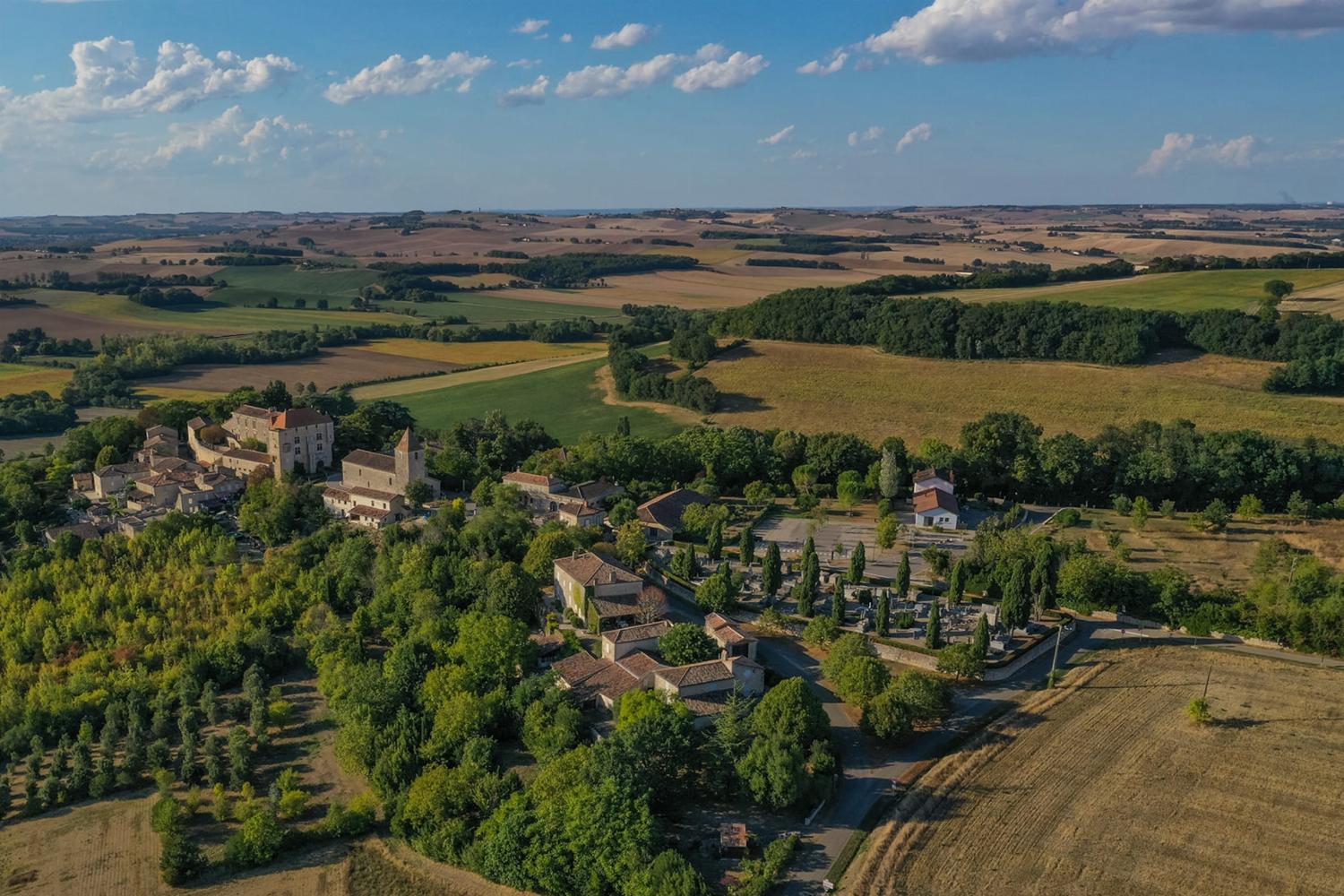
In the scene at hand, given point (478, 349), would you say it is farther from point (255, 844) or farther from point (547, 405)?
point (255, 844)

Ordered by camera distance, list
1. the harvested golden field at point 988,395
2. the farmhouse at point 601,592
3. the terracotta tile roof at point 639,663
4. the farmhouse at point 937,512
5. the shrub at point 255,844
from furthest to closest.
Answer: the harvested golden field at point 988,395
the farmhouse at point 937,512
the farmhouse at point 601,592
the terracotta tile roof at point 639,663
the shrub at point 255,844

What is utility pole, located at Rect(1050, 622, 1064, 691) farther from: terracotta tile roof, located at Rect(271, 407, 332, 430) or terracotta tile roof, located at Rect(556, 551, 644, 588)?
terracotta tile roof, located at Rect(271, 407, 332, 430)

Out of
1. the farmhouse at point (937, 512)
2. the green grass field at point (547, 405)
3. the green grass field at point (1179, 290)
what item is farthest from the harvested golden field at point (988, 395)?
the green grass field at point (1179, 290)

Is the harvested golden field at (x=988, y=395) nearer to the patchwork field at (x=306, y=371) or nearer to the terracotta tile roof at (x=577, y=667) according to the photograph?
the patchwork field at (x=306, y=371)

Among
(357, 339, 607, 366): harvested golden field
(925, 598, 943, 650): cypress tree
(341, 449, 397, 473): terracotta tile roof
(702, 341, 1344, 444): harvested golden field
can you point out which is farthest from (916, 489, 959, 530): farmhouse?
(357, 339, 607, 366): harvested golden field

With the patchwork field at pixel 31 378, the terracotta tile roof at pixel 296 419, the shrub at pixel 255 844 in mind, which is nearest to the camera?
the shrub at pixel 255 844

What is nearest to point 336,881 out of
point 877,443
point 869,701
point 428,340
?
point 869,701

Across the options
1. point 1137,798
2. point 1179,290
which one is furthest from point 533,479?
point 1179,290

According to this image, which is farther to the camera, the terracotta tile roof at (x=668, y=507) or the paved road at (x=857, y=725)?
the terracotta tile roof at (x=668, y=507)
